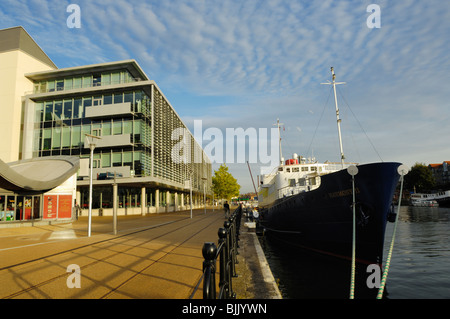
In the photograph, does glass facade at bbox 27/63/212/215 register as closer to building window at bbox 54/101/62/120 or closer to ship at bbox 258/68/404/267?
building window at bbox 54/101/62/120

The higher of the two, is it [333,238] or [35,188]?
[35,188]

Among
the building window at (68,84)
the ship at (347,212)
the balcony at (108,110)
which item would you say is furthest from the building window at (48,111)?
the ship at (347,212)

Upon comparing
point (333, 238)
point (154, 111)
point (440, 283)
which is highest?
point (154, 111)

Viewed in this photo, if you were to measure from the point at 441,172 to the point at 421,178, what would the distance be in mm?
34437

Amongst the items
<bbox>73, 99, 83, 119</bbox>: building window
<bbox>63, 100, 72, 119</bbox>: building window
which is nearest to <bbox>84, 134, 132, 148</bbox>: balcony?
<bbox>73, 99, 83, 119</bbox>: building window

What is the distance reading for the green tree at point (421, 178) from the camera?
250ft

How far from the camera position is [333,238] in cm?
1109

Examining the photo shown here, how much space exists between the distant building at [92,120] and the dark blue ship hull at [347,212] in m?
19.1

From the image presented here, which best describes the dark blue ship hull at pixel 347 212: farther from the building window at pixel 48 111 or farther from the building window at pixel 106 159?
the building window at pixel 48 111

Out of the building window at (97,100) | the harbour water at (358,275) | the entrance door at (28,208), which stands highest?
the building window at (97,100)

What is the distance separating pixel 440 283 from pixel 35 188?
22117 mm
